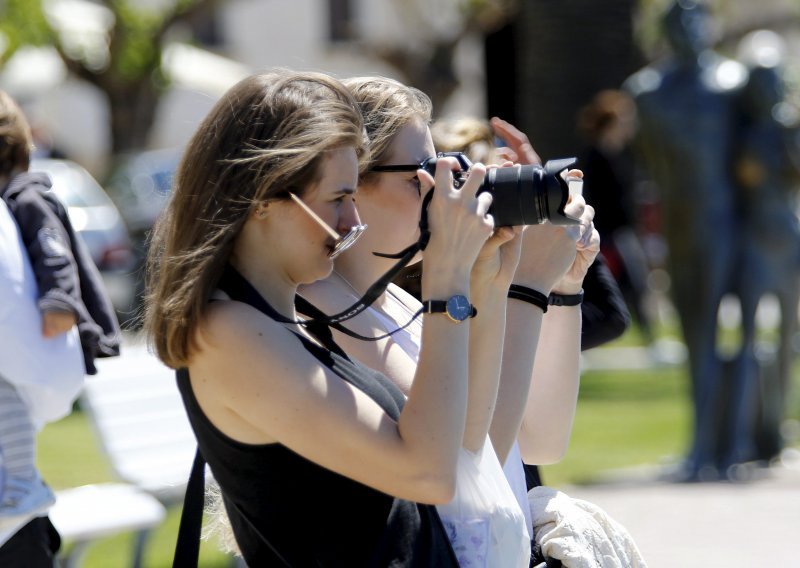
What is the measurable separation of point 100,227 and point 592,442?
9.06 m

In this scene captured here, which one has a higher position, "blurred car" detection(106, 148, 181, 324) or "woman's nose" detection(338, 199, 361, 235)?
"woman's nose" detection(338, 199, 361, 235)

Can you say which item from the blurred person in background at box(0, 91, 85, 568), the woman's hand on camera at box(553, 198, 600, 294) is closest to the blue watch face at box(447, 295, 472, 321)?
the woman's hand on camera at box(553, 198, 600, 294)

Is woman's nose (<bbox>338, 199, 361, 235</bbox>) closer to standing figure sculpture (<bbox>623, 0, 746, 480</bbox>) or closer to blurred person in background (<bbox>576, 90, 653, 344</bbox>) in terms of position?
standing figure sculpture (<bbox>623, 0, 746, 480</bbox>)

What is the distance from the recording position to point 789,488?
7.34 metres

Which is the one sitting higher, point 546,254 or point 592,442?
point 546,254

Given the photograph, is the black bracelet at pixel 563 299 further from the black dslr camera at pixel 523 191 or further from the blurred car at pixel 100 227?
the blurred car at pixel 100 227

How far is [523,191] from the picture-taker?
2449 millimetres

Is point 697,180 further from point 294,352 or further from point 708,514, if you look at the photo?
point 294,352

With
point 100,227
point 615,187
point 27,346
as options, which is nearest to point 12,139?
point 27,346

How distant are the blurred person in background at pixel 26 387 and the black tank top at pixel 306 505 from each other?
3.64 feet

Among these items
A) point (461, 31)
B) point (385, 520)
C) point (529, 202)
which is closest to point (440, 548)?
point (385, 520)

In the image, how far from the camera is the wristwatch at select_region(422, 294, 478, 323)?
2248mm

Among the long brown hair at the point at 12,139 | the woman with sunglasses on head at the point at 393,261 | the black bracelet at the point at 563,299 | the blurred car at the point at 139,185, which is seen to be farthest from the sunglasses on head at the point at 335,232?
the blurred car at the point at 139,185

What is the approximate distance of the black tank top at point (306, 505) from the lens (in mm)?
2221
